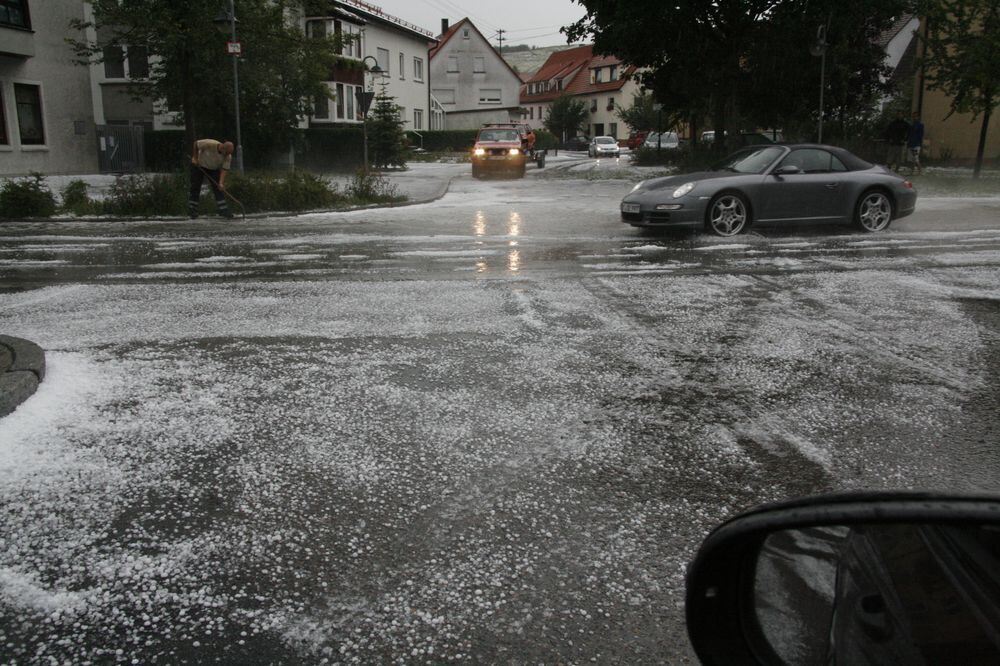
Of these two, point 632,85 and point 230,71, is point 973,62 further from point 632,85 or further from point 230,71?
point 632,85

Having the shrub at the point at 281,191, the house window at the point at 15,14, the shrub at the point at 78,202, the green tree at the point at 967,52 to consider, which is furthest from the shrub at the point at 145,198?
the green tree at the point at 967,52

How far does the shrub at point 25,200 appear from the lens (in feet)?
53.1

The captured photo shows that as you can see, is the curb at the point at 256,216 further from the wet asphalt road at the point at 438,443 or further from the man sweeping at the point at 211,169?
the wet asphalt road at the point at 438,443

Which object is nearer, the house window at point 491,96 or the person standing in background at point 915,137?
the person standing in background at point 915,137

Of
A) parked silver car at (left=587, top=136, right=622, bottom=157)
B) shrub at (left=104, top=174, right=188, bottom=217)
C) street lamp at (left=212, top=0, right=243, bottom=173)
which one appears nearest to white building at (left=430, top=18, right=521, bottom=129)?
Answer: parked silver car at (left=587, top=136, right=622, bottom=157)

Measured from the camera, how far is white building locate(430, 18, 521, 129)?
246ft

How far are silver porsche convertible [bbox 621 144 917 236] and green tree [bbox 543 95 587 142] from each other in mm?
69843

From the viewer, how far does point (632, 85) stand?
88.0 m

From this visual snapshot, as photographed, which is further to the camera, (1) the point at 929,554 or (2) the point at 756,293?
(2) the point at 756,293

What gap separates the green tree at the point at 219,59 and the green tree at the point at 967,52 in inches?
713

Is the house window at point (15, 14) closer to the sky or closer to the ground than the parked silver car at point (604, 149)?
closer to the sky

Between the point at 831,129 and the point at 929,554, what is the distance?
32582 millimetres

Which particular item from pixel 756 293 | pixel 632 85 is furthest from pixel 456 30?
pixel 756 293

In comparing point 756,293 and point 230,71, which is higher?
point 230,71
